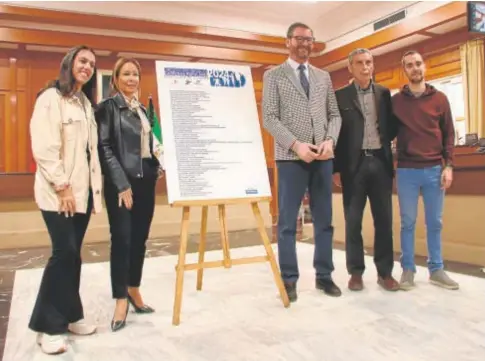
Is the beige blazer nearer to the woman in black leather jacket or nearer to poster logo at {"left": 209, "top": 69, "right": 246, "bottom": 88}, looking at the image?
the woman in black leather jacket

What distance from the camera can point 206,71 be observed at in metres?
2.46

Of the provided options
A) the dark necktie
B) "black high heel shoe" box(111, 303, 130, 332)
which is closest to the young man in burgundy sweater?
the dark necktie

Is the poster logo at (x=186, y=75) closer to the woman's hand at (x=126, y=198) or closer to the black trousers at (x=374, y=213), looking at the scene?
the woman's hand at (x=126, y=198)

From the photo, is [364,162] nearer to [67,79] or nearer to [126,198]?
[126,198]

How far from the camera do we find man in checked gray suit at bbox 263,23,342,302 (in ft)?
8.18

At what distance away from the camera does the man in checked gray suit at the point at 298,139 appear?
98.1 inches

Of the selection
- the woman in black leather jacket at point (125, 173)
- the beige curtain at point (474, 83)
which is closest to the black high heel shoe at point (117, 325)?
the woman in black leather jacket at point (125, 173)

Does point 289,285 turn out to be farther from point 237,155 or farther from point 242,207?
point 242,207

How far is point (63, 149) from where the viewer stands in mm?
1864

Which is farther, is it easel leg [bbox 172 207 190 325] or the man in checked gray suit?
the man in checked gray suit

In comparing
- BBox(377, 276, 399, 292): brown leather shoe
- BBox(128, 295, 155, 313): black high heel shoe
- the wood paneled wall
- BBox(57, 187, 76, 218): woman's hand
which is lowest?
BBox(377, 276, 399, 292): brown leather shoe

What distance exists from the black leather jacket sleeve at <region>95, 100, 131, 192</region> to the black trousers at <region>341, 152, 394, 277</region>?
140 centimetres

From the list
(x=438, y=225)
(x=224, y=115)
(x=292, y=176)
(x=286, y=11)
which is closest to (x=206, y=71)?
(x=224, y=115)

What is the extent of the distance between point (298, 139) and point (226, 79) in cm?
54
